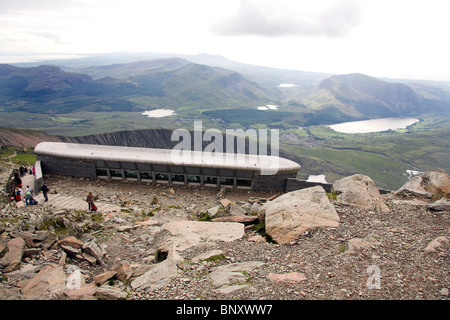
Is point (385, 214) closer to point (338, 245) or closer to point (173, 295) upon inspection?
point (338, 245)

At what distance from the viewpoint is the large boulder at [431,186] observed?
773 inches

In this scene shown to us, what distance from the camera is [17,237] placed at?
12070mm

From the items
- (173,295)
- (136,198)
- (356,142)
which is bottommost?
(356,142)

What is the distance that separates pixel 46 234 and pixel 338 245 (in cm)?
1342

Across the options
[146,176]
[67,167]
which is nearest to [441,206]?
[146,176]

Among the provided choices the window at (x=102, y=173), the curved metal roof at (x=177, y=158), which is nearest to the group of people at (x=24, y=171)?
the curved metal roof at (x=177, y=158)

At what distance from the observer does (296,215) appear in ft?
45.6

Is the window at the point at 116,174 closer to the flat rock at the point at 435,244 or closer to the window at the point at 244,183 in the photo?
the window at the point at 244,183

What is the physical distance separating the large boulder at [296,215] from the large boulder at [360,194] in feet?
8.00

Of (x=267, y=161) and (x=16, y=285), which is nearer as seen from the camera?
(x=16, y=285)

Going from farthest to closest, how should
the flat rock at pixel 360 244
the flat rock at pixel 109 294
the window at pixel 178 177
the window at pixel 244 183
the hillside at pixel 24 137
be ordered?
1. the hillside at pixel 24 137
2. the window at pixel 178 177
3. the window at pixel 244 183
4. the flat rock at pixel 360 244
5. the flat rock at pixel 109 294

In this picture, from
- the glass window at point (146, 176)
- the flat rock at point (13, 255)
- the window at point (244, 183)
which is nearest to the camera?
the flat rock at point (13, 255)

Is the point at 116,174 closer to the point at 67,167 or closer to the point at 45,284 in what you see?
the point at 67,167
